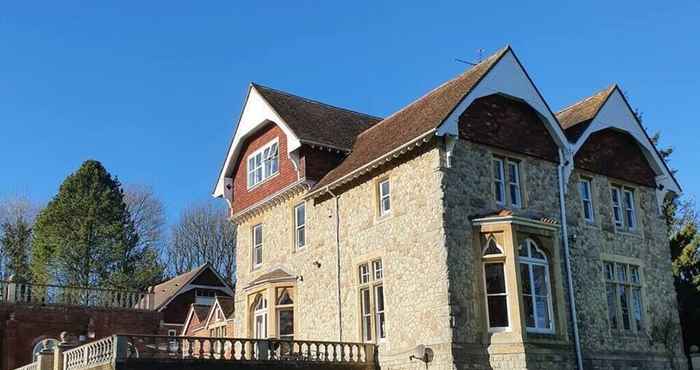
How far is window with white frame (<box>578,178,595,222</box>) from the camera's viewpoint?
24453 mm

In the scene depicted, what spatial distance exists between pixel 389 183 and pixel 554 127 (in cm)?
538

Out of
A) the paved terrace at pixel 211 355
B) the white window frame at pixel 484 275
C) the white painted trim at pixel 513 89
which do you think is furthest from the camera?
the white painted trim at pixel 513 89

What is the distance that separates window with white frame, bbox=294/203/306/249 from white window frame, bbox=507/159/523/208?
24.5 ft

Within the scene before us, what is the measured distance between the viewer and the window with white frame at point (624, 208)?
83.6 feet

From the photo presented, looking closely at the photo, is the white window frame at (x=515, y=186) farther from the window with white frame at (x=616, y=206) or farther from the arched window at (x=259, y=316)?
the arched window at (x=259, y=316)

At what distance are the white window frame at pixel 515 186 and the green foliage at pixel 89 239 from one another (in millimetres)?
33887

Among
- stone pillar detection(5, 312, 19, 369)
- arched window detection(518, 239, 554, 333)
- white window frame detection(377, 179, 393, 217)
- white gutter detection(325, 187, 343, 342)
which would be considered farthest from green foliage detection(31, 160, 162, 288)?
arched window detection(518, 239, 554, 333)

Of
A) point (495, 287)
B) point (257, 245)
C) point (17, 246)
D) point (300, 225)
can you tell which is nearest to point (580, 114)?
point (495, 287)

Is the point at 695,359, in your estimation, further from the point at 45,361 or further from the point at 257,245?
the point at 45,361

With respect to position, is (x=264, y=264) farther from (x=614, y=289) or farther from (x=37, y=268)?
(x=37, y=268)

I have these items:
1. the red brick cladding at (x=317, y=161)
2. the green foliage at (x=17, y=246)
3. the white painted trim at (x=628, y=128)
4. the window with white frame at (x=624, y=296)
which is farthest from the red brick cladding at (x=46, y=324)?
the white painted trim at (x=628, y=128)

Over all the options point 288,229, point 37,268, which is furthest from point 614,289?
point 37,268

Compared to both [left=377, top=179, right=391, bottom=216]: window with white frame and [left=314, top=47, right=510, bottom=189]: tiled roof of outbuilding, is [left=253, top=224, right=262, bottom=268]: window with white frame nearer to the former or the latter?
[left=314, top=47, right=510, bottom=189]: tiled roof of outbuilding

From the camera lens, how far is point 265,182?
28391 millimetres
